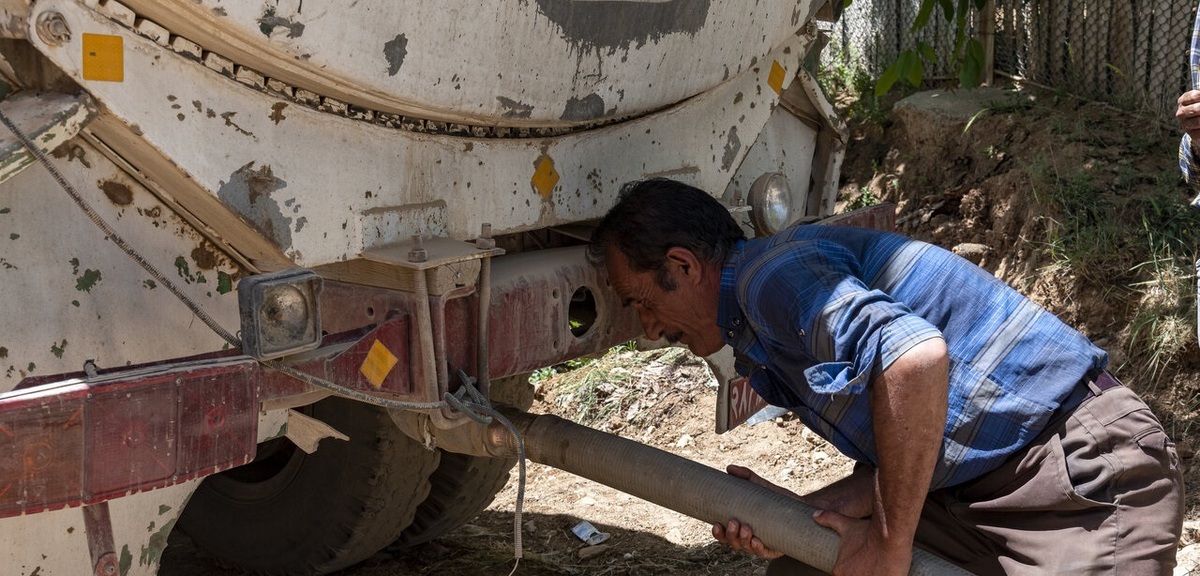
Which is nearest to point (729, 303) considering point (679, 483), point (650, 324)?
point (650, 324)

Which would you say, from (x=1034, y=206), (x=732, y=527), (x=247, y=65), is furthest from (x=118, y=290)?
(x=1034, y=206)

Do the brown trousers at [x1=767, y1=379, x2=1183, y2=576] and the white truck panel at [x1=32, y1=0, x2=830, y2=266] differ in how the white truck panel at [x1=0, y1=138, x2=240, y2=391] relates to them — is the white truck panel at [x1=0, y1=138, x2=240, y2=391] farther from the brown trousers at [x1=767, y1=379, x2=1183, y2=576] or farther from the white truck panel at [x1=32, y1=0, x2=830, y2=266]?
the brown trousers at [x1=767, y1=379, x2=1183, y2=576]

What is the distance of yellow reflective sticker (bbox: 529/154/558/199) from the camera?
2377 millimetres

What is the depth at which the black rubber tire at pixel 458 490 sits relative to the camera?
334 centimetres

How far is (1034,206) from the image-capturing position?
485 centimetres

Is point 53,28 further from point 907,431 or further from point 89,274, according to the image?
point 907,431

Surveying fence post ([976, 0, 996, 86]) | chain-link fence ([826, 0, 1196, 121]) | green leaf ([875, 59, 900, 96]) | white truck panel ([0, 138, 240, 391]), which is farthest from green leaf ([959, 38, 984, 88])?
white truck panel ([0, 138, 240, 391])

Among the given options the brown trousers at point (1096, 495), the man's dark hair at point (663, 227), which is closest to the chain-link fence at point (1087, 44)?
the brown trousers at point (1096, 495)

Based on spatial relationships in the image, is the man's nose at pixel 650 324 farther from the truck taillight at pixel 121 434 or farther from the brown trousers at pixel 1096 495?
the truck taillight at pixel 121 434

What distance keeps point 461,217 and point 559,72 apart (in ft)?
1.06

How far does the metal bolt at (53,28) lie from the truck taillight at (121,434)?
47cm

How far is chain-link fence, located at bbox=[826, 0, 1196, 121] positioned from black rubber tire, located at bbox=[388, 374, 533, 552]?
3.20 metres

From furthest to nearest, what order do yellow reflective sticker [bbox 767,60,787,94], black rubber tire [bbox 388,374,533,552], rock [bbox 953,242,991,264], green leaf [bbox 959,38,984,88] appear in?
1. green leaf [bbox 959,38,984,88]
2. rock [bbox 953,242,991,264]
3. black rubber tire [bbox 388,374,533,552]
4. yellow reflective sticker [bbox 767,60,787,94]

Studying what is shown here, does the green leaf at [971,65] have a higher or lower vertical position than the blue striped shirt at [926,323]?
higher
